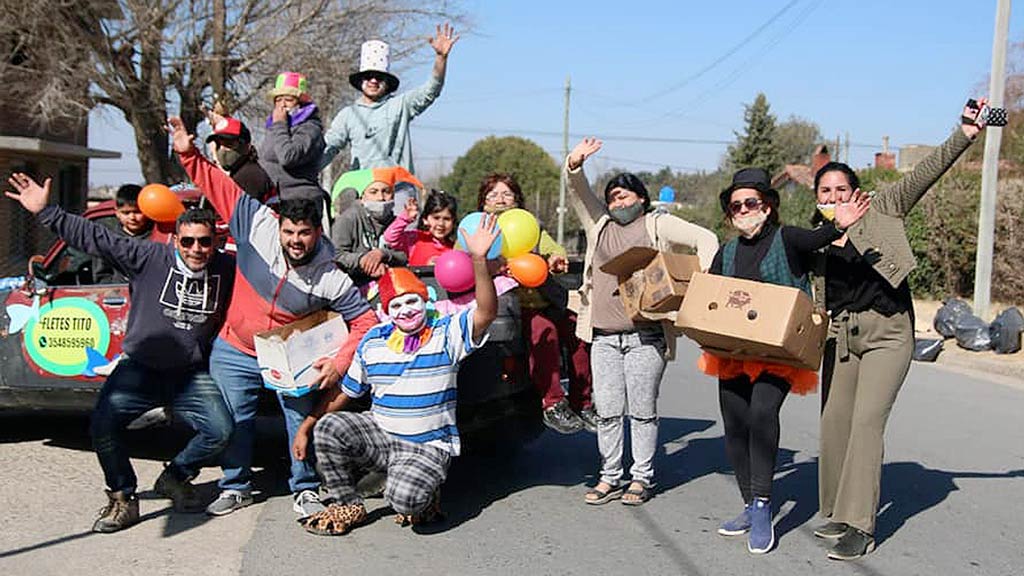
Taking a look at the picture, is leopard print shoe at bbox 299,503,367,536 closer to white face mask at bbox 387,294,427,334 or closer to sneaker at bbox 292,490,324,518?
sneaker at bbox 292,490,324,518

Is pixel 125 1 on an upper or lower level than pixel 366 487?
upper

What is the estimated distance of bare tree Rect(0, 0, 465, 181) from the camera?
1862 centimetres

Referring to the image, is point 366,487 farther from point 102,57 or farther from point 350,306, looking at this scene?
point 102,57

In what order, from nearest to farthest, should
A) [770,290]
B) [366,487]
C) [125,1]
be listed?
1. [770,290]
2. [366,487]
3. [125,1]

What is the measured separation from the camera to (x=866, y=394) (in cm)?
509

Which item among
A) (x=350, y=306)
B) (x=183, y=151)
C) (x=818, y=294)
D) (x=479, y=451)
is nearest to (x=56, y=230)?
(x=183, y=151)

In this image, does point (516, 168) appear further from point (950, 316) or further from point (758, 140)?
point (950, 316)

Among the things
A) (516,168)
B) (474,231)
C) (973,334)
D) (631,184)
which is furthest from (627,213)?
(516,168)

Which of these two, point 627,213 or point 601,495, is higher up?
point 627,213

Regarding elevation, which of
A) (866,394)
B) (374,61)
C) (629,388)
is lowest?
(629,388)

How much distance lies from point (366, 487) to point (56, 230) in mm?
2086

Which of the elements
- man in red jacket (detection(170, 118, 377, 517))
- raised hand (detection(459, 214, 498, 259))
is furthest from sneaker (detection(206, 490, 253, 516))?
raised hand (detection(459, 214, 498, 259))

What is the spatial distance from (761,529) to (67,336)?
13.9 ft

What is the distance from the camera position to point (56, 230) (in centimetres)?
527
